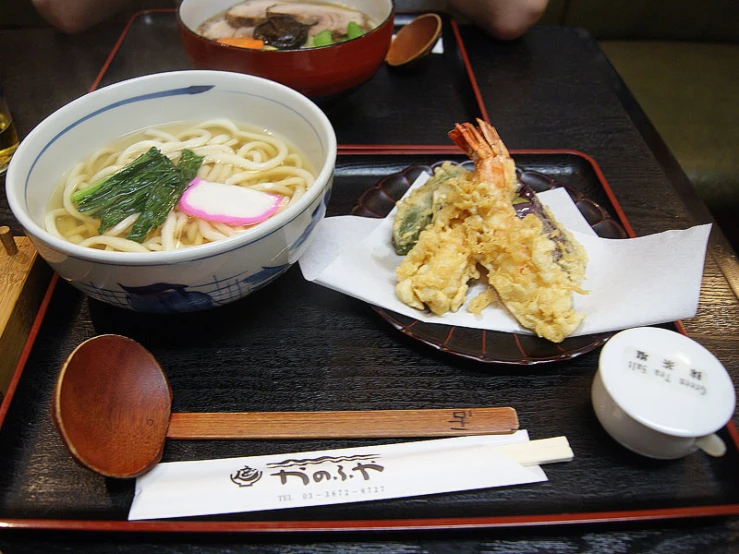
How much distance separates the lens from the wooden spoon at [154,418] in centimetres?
100

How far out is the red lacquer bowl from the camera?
1.60m

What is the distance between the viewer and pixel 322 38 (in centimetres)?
190

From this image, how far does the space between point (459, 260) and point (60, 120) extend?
0.97 m

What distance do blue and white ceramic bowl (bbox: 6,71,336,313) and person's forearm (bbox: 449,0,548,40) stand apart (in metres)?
1.29

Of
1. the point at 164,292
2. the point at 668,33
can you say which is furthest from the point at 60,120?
the point at 668,33

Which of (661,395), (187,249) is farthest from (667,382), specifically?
(187,249)

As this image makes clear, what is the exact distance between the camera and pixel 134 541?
3.05 ft

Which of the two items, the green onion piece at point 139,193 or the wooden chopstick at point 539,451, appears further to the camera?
the green onion piece at point 139,193

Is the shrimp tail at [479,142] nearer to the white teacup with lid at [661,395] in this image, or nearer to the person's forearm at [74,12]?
the white teacup with lid at [661,395]

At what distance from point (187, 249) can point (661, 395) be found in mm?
887

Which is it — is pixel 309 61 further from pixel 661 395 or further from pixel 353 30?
pixel 661 395

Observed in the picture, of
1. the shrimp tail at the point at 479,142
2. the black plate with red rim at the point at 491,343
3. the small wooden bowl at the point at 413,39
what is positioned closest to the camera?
the black plate with red rim at the point at 491,343

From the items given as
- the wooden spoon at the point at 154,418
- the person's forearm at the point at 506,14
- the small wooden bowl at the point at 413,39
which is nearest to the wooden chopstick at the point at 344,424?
the wooden spoon at the point at 154,418

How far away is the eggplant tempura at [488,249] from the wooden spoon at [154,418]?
273 millimetres
